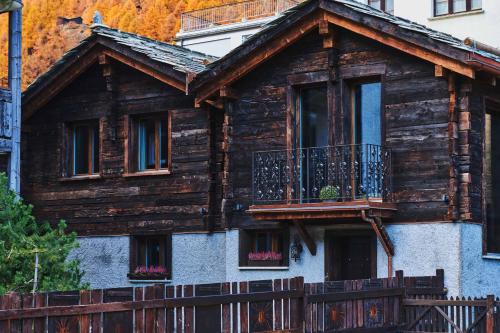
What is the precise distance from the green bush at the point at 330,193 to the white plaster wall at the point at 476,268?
7.54 feet

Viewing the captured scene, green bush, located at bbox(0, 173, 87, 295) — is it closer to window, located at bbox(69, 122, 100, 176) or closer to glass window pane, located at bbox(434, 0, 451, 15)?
window, located at bbox(69, 122, 100, 176)

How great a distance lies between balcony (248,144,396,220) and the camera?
1964 cm

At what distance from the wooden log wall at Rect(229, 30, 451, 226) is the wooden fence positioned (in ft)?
6.43

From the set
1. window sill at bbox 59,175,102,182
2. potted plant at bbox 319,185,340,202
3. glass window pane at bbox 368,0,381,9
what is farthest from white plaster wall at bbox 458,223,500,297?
glass window pane at bbox 368,0,381,9

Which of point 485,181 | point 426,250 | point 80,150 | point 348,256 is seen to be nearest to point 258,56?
point 348,256

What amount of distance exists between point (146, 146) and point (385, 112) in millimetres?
5894

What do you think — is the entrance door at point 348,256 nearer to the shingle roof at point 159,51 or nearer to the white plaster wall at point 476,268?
the white plaster wall at point 476,268

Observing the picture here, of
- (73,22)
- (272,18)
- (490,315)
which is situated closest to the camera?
(490,315)

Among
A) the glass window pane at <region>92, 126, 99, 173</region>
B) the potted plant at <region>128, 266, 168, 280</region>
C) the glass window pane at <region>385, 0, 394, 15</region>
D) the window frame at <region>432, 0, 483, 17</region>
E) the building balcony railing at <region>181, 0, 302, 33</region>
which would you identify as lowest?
the potted plant at <region>128, 266, 168, 280</region>

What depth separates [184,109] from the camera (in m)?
23.0

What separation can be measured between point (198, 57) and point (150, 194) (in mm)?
4081

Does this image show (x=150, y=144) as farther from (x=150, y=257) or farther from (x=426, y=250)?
(x=426, y=250)

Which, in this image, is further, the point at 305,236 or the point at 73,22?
the point at 73,22

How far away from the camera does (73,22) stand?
240ft
